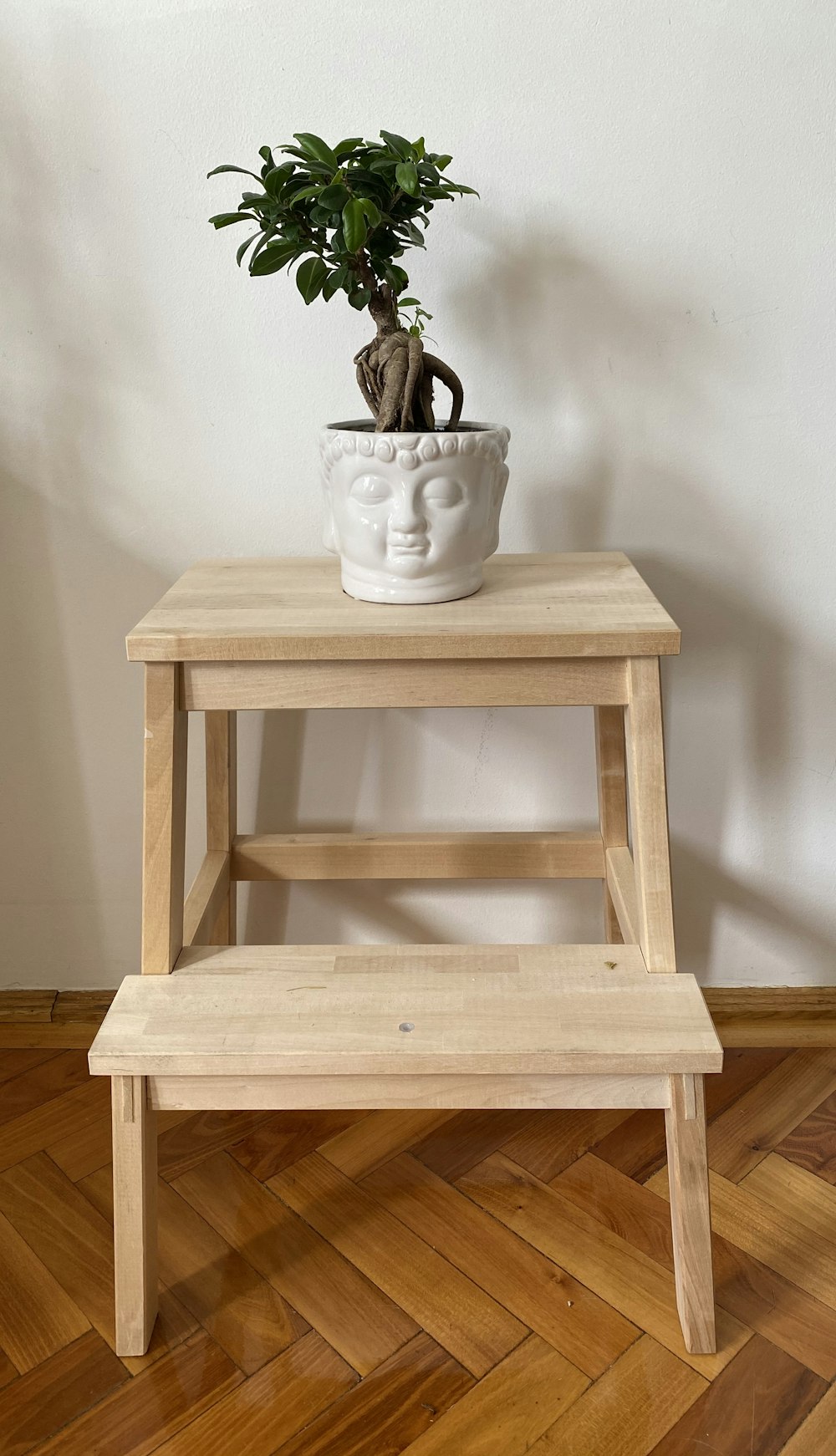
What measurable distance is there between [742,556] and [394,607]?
441mm

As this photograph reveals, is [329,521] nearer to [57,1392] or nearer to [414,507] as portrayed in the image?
[414,507]

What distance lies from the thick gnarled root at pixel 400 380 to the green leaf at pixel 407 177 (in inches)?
4.1

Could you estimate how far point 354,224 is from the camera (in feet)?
2.31

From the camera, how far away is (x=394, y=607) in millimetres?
805

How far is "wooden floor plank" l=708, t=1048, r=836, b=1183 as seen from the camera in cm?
101

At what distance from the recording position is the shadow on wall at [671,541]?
981 mm

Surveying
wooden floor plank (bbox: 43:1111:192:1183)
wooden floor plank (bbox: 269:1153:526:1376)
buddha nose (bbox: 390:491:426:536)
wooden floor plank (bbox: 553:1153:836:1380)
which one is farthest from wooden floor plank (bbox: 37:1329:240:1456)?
buddha nose (bbox: 390:491:426:536)

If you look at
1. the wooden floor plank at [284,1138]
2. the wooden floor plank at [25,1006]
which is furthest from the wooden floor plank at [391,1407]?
the wooden floor plank at [25,1006]

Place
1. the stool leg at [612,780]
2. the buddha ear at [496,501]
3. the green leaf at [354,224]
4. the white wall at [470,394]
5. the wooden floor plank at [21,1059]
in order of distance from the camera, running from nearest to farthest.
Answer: the green leaf at [354,224], the buddha ear at [496,501], the white wall at [470,394], the stool leg at [612,780], the wooden floor plank at [21,1059]

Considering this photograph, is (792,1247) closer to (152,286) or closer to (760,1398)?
(760,1398)

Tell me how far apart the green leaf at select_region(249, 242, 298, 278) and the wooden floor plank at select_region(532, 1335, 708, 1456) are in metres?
0.88

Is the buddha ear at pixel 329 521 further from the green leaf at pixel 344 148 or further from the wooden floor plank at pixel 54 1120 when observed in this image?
the wooden floor plank at pixel 54 1120

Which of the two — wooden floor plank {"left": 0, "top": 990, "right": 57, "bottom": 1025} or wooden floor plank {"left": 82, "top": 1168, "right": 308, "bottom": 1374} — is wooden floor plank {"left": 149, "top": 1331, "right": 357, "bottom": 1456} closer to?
wooden floor plank {"left": 82, "top": 1168, "right": 308, "bottom": 1374}

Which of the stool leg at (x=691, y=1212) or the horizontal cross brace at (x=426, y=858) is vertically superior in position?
the horizontal cross brace at (x=426, y=858)
